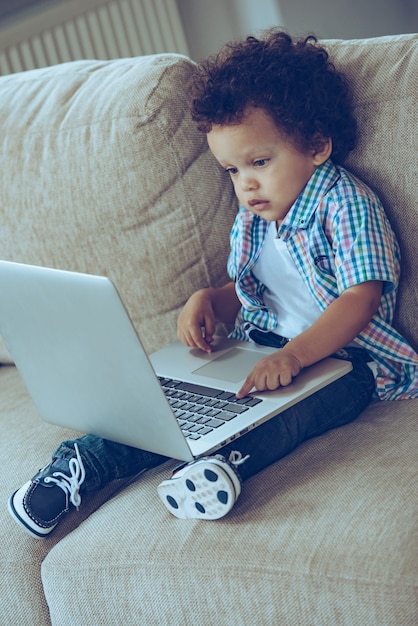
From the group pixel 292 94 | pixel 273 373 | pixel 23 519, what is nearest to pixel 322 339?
pixel 273 373

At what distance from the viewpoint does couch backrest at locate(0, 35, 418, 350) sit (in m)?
1.61

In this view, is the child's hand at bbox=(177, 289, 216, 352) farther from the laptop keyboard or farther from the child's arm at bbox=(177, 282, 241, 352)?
the laptop keyboard

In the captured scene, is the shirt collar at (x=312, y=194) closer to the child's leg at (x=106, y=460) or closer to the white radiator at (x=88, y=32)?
the child's leg at (x=106, y=460)

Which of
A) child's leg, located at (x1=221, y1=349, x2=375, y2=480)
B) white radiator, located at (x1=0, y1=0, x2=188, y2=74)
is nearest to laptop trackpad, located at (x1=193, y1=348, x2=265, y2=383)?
child's leg, located at (x1=221, y1=349, x2=375, y2=480)

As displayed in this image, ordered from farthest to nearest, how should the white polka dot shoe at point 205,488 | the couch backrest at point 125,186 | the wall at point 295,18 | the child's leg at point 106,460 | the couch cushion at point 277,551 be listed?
1. the wall at point 295,18
2. the couch backrest at point 125,186
3. the child's leg at point 106,460
4. the white polka dot shoe at point 205,488
5. the couch cushion at point 277,551

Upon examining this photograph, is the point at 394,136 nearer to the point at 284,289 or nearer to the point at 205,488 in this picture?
the point at 284,289

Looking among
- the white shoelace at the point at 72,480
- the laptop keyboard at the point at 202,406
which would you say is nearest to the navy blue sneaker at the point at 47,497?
the white shoelace at the point at 72,480

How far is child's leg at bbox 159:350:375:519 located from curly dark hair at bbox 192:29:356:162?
1.23 feet

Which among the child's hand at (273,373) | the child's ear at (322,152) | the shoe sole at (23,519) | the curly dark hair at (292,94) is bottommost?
the shoe sole at (23,519)

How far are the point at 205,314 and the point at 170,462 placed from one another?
30cm

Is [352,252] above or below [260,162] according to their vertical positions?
below

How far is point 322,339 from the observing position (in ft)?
4.31

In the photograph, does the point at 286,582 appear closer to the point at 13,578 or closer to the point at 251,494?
the point at 251,494

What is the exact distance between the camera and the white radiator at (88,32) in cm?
358
